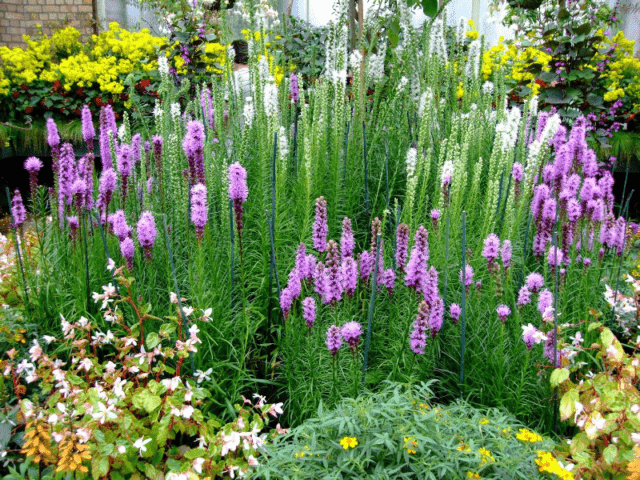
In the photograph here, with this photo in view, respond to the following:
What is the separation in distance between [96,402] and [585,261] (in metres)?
2.11

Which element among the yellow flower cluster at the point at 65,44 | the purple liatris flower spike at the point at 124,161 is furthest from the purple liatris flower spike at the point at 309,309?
the yellow flower cluster at the point at 65,44

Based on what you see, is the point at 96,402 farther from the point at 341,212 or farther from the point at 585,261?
the point at 585,261

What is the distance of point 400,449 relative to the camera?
153cm

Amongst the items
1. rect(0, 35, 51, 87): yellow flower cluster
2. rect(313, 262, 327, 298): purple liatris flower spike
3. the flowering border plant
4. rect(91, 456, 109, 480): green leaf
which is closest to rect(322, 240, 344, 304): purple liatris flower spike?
rect(313, 262, 327, 298): purple liatris flower spike

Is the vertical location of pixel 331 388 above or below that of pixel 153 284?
below

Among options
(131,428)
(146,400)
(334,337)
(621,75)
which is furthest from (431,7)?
(621,75)

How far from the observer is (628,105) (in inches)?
238

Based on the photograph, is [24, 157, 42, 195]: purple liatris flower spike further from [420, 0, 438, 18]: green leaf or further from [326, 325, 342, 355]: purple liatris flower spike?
[420, 0, 438, 18]: green leaf

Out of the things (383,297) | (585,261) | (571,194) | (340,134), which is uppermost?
(340,134)

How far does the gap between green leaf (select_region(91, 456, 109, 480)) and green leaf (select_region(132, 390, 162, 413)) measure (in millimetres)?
206

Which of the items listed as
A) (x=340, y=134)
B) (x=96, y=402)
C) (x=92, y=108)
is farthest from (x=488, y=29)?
(x=96, y=402)

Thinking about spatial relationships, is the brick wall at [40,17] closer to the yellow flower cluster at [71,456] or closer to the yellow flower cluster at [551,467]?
the yellow flower cluster at [71,456]

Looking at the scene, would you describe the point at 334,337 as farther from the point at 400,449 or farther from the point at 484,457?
the point at 484,457

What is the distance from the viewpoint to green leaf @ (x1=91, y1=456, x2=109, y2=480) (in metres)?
1.76
